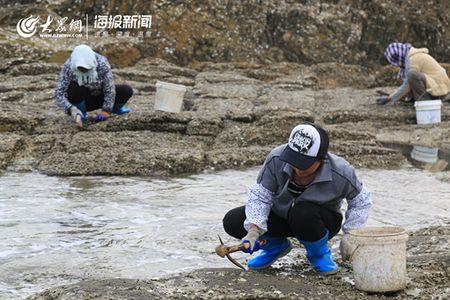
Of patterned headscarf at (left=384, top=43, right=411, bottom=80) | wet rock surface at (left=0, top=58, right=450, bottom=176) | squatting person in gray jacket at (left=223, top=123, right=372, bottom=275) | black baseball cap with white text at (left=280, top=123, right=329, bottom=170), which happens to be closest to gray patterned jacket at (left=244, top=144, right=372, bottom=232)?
squatting person in gray jacket at (left=223, top=123, right=372, bottom=275)

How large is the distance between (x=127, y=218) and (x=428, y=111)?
5.11 metres

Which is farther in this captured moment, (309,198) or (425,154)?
(425,154)

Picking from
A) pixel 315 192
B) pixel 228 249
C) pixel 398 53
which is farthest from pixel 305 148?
pixel 398 53

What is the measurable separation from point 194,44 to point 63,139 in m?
5.54

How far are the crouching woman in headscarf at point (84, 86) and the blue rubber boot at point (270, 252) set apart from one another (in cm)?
437

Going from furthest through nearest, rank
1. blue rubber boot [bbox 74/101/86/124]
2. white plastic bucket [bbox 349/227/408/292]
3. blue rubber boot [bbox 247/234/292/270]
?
blue rubber boot [bbox 74/101/86/124] → blue rubber boot [bbox 247/234/292/270] → white plastic bucket [bbox 349/227/408/292]

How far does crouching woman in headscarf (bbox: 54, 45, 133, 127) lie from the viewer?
7.80 metres

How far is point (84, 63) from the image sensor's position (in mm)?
7727

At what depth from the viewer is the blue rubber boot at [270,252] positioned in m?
3.85

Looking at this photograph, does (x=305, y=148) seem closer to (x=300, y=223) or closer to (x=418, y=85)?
(x=300, y=223)

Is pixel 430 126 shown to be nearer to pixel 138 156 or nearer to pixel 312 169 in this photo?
pixel 138 156

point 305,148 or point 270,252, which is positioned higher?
point 305,148

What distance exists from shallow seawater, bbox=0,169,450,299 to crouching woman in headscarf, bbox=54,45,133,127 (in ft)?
4.22

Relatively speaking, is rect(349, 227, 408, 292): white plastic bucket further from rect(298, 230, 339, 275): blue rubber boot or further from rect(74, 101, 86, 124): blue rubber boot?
rect(74, 101, 86, 124): blue rubber boot
